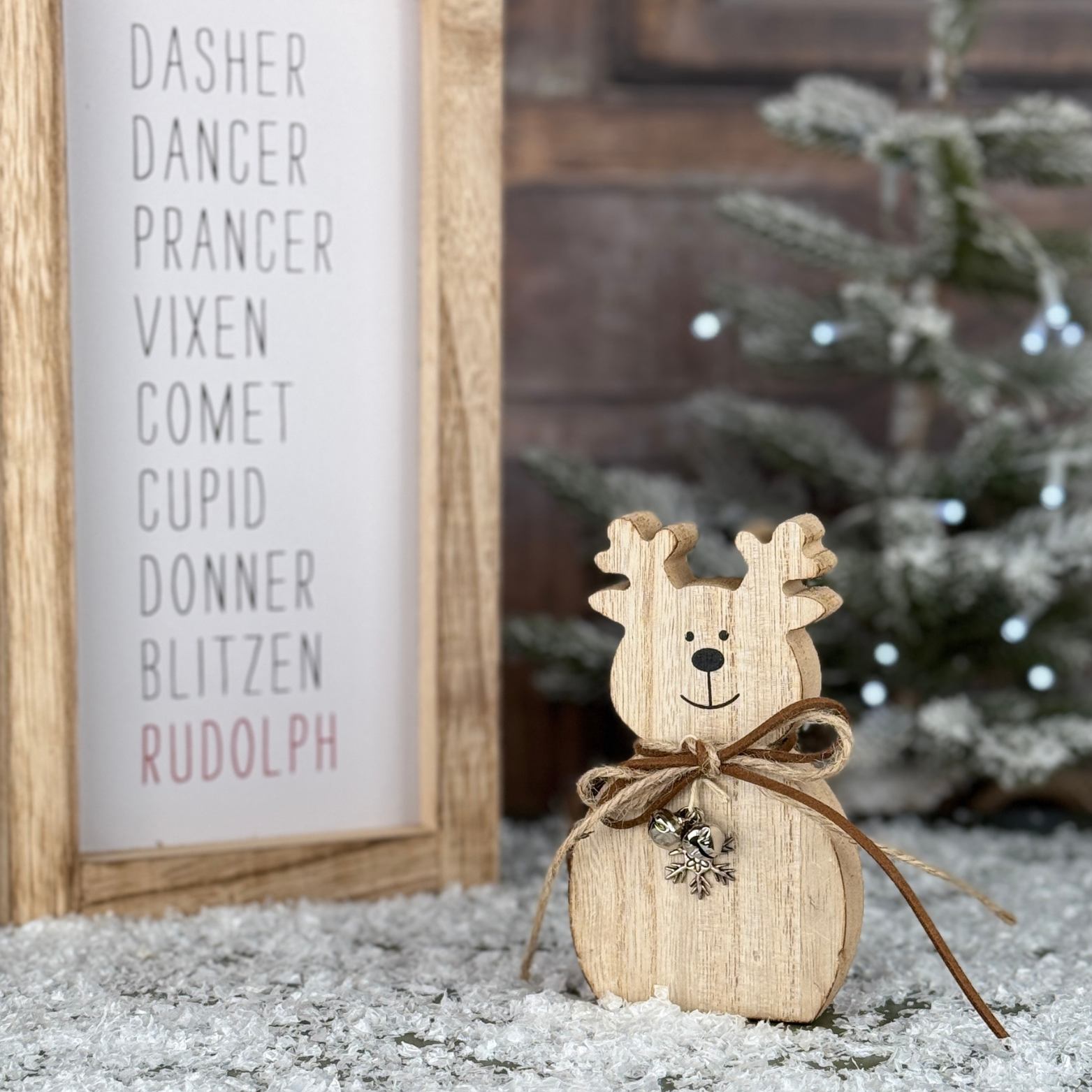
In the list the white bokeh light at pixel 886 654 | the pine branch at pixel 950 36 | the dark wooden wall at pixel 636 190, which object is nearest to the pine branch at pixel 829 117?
the pine branch at pixel 950 36

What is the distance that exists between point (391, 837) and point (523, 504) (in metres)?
0.38

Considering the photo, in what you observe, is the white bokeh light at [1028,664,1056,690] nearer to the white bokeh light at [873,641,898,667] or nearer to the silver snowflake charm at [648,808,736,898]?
the white bokeh light at [873,641,898,667]

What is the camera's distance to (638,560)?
66cm

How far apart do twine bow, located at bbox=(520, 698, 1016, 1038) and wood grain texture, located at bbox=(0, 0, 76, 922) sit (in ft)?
1.06

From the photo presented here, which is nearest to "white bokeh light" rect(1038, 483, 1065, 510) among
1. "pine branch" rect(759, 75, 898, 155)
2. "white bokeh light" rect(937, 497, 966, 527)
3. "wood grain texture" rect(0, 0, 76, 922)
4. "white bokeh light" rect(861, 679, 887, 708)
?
"white bokeh light" rect(937, 497, 966, 527)

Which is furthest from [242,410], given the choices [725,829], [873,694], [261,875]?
[873,694]

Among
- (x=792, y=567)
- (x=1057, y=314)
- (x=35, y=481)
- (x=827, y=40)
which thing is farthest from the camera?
(x=827, y=40)

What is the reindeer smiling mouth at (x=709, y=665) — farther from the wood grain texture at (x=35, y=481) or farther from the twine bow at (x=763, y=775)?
the wood grain texture at (x=35, y=481)

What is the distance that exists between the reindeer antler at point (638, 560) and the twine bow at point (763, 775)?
0.07m

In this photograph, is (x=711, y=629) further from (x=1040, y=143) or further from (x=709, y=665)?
(x=1040, y=143)

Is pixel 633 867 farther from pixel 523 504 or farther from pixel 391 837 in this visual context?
pixel 523 504

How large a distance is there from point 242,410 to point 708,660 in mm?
344

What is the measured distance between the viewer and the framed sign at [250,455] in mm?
764

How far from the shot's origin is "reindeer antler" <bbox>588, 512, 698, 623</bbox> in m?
0.65
